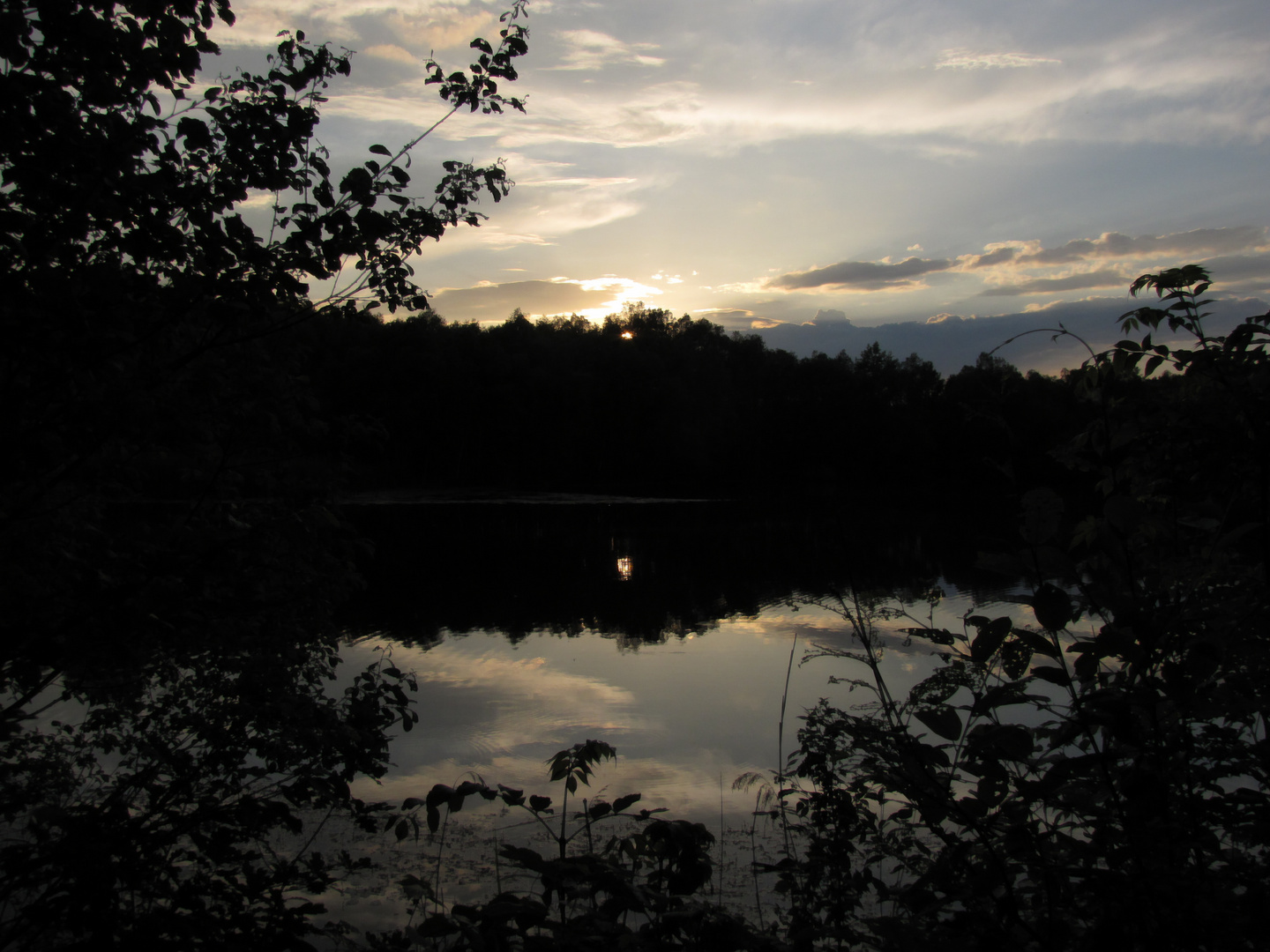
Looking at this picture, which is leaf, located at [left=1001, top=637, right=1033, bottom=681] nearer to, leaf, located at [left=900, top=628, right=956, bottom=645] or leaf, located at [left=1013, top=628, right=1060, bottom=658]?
leaf, located at [left=1013, top=628, right=1060, bottom=658]

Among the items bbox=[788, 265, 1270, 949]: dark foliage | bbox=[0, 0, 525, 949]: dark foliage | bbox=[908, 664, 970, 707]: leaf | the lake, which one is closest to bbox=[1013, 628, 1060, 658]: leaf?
bbox=[788, 265, 1270, 949]: dark foliage

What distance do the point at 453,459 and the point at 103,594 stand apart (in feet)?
205

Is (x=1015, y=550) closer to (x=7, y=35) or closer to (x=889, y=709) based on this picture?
(x=889, y=709)

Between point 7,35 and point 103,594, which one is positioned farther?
point 103,594

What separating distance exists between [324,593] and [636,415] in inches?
2737

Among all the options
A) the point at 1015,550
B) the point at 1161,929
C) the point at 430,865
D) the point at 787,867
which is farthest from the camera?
the point at 430,865

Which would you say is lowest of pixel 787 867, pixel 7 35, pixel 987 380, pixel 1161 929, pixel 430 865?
pixel 430 865

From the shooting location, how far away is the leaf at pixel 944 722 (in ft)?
4.73

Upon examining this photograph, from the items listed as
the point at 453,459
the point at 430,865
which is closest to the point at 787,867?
the point at 430,865

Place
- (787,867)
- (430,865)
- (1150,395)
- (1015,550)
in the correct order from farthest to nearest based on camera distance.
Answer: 1. (430,865)
2. (1150,395)
3. (787,867)
4. (1015,550)

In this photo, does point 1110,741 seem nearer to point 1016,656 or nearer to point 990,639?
point 1016,656

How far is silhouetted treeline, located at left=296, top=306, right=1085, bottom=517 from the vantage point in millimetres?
60531

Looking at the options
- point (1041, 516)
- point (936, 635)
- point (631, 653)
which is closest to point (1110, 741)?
point (936, 635)

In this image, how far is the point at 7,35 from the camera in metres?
2.07
